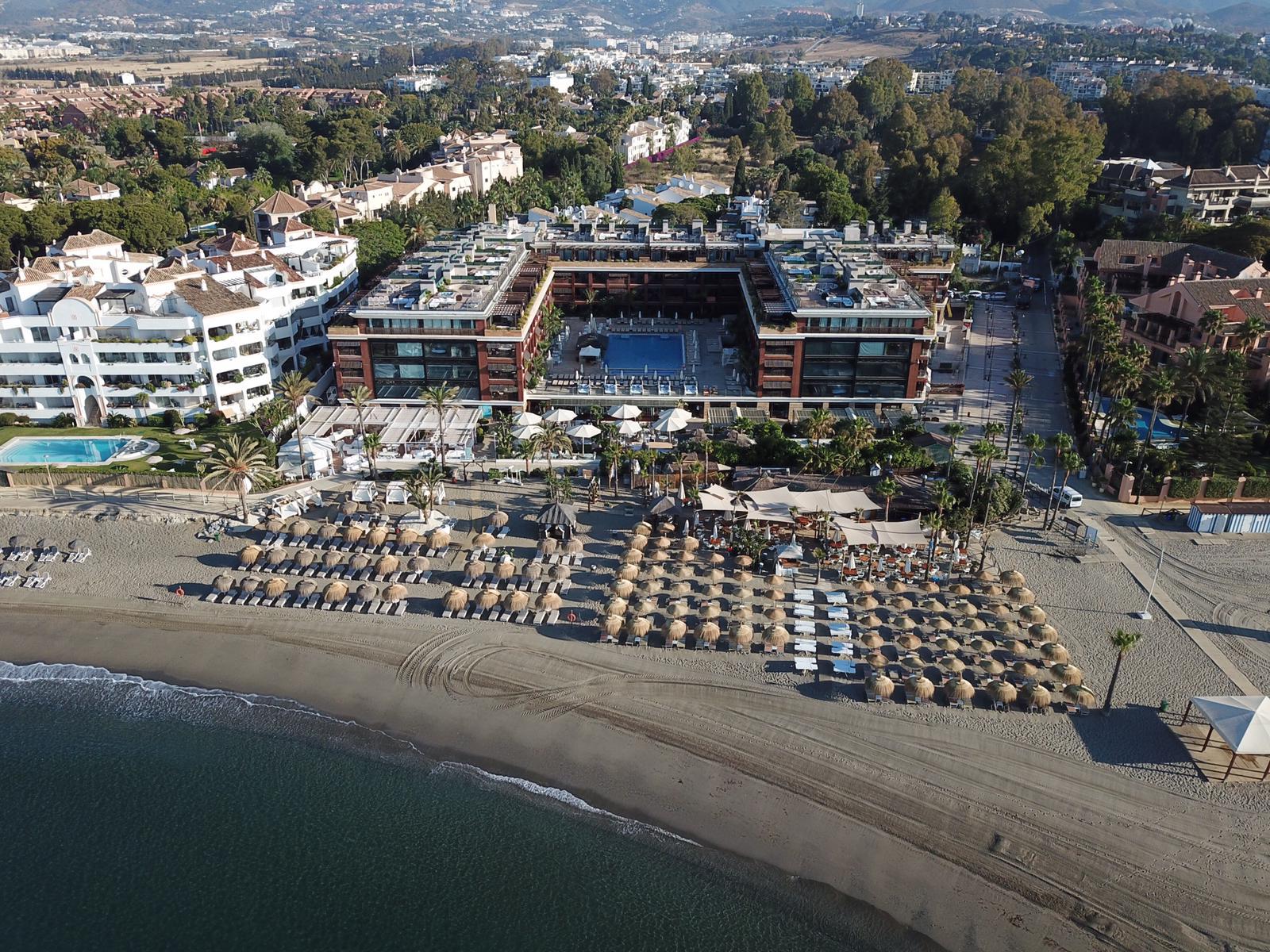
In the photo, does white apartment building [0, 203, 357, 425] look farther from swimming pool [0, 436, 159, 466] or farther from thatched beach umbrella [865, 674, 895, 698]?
thatched beach umbrella [865, 674, 895, 698]

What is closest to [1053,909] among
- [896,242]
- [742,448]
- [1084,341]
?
[742,448]

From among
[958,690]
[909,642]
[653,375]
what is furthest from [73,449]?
Result: [958,690]

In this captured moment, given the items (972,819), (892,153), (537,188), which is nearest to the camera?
(972,819)

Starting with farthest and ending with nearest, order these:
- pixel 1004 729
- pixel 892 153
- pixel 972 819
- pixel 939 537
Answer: pixel 892 153 < pixel 939 537 < pixel 1004 729 < pixel 972 819

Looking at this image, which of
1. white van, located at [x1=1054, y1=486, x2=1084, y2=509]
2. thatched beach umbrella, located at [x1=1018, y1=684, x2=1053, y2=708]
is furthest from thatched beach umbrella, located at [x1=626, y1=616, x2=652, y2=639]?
white van, located at [x1=1054, y1=486, x2=1084, y2=509]

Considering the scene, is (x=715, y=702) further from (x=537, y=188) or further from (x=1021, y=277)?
(x=537, y=188)

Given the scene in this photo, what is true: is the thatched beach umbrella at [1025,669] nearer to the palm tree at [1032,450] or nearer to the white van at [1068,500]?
the white van at [1068,500]
